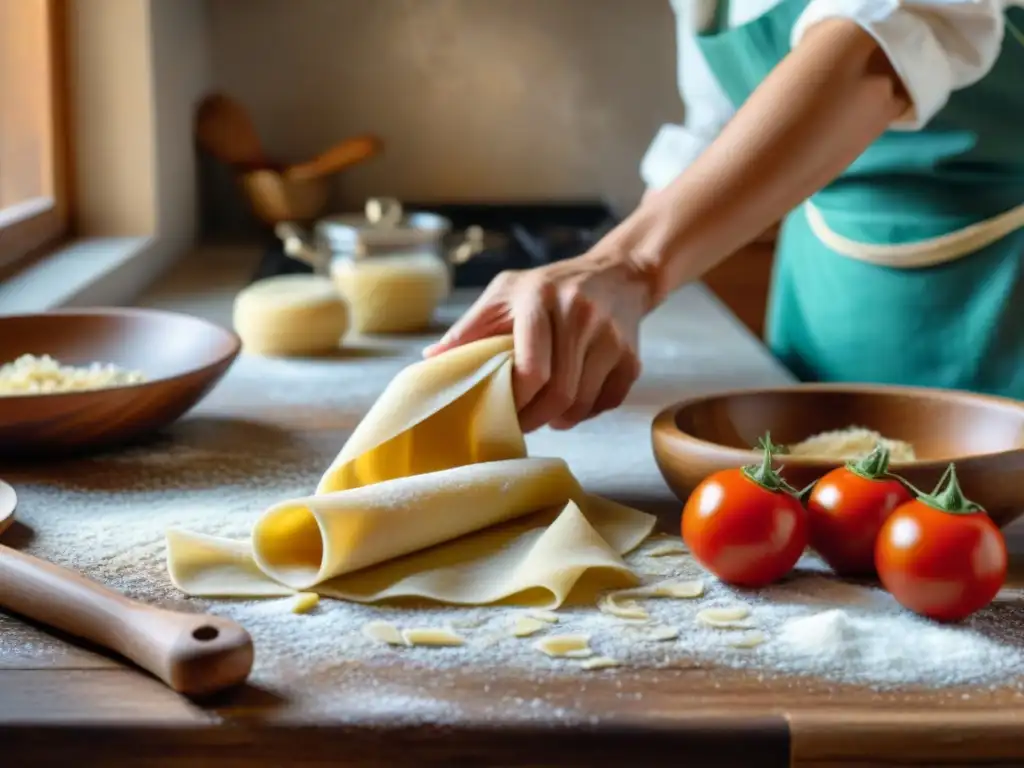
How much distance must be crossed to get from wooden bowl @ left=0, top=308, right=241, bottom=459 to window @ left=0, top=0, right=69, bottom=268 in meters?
0.48

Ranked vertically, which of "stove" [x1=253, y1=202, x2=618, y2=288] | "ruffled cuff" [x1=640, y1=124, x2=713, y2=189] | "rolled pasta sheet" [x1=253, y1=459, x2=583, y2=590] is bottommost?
"stove" [x1=253, y1=202, x2=618, y2=288]

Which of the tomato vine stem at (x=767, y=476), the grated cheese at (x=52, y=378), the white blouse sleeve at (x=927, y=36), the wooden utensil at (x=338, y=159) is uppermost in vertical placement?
the white blouse sleeve at (x=927, y=36)

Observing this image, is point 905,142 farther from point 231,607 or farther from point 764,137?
point 231,607

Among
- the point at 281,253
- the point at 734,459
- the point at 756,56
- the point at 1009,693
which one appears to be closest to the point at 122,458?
the point at 734,459

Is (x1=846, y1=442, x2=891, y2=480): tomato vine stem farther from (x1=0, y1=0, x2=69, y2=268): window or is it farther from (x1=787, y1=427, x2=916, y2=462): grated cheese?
(x1=0, y1=0, x2=69, y2=268): window

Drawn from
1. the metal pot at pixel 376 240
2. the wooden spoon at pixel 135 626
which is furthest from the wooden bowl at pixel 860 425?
the metal pot at pixel 376 240

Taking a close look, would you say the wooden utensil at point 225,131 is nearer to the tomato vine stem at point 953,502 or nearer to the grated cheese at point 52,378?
the grated cheese at point 52,378

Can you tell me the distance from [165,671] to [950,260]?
945mm

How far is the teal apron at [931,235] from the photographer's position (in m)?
1.23

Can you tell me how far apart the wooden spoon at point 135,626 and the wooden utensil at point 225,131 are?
5.43 feet

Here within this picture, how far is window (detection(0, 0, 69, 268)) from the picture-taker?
1639 millimetres

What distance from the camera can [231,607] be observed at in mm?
681

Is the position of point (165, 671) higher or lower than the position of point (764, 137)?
lower

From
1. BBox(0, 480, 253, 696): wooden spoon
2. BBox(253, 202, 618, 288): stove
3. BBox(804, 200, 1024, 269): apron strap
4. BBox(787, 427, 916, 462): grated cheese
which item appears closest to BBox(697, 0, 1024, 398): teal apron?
BBox(804, 200, 1024, 269): apron strap
